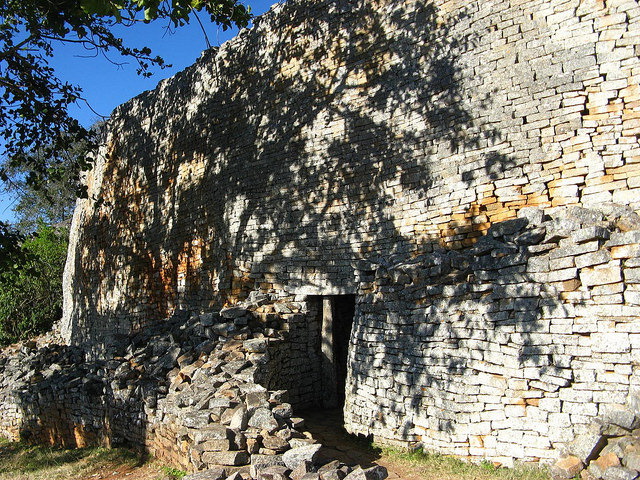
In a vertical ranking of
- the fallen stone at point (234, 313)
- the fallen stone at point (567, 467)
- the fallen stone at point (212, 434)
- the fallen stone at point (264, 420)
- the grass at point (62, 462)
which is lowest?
the grass at point (62, 462)

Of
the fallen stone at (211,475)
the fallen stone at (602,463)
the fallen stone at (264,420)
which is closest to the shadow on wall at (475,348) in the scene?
the fallen stone at (602,463)

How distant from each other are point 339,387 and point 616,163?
515 centimetres

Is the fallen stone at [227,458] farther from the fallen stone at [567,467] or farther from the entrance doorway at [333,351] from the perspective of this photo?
the entrance doorway at [333,351]

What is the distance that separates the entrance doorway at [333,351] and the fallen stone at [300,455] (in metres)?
3.50

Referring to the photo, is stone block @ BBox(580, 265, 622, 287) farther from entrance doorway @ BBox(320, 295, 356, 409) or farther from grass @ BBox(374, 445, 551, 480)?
entrance doorway @ BBox(320, 295, 356, 409)

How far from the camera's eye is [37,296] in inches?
787

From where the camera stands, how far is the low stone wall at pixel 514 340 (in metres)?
4.88

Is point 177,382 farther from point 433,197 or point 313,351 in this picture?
point 433,197

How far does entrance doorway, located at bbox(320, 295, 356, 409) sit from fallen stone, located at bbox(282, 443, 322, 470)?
11.5 feet

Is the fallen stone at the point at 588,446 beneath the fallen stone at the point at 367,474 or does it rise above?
above

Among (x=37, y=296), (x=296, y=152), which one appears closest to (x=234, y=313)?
(x=296, y=152)

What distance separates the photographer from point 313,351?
339 inches

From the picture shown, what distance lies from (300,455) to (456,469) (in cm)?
166

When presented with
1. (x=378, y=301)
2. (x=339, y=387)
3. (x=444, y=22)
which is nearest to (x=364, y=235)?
(x=378, y=301)
